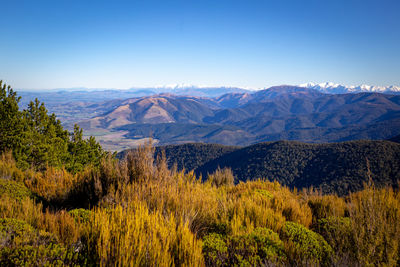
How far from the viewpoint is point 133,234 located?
191cm

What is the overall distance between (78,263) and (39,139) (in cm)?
1507

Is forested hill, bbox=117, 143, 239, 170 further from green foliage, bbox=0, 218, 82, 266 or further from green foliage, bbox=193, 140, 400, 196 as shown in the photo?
green foliage, bbox=0, 218, 82, 266

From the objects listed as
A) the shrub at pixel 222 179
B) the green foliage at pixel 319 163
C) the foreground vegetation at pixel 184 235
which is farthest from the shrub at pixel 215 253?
the green foliage at pixel 319 163

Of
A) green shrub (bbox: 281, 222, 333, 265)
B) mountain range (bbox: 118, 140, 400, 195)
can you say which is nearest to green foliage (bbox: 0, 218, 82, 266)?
green shrub (bbox: 281, 222, 333, 265)

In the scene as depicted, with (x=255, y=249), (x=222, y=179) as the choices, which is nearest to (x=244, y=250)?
(x=255, y=249)

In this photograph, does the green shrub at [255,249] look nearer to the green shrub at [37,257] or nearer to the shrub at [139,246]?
the shrub at [139,246]

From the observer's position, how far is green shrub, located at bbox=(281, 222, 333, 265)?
2.34 metres

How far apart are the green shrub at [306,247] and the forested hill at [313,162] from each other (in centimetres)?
4341

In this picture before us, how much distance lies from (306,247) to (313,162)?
263ft

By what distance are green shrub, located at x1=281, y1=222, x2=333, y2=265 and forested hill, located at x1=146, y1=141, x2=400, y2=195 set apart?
4341 centimetres

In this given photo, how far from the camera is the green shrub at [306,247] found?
234 cm

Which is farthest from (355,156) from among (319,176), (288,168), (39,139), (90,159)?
(39,139)

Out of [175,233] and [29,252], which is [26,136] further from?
[175,233]

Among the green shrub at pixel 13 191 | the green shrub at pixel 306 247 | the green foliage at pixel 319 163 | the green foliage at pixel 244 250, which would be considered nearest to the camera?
the green foliage at pixel 244 250
